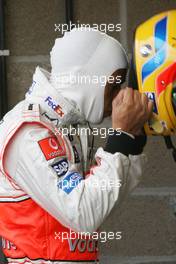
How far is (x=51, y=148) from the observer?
1703 mm

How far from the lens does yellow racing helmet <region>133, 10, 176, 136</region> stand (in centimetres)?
190

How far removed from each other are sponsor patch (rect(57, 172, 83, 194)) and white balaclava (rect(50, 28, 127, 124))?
0.28m

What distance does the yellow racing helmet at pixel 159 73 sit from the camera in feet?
6.22

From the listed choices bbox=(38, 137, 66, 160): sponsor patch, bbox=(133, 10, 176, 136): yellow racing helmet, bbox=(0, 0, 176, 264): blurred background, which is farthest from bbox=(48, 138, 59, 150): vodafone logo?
bbox=(0, 0, 176, 264): blurred background

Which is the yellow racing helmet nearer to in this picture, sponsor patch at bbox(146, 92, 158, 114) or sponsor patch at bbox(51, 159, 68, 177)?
sponsor patch at bbox(146, 92, 158, 114)

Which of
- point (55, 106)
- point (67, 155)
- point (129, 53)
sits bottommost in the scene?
point (129, 53)

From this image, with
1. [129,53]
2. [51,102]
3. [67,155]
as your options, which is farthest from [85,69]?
[129,53]

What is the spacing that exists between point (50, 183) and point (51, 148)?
10 centimetres

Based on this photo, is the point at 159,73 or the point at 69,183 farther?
the point at 159,73

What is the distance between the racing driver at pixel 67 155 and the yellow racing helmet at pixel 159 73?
0.06 metres

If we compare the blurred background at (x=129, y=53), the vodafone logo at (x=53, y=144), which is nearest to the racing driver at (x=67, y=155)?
the vodafone logo at (x=53, y=144)

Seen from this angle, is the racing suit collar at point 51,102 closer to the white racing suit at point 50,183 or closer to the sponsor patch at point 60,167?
the white racing suit at point 50,183

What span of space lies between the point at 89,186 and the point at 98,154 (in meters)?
0.10

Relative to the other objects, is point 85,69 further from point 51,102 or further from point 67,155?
point 67,155
